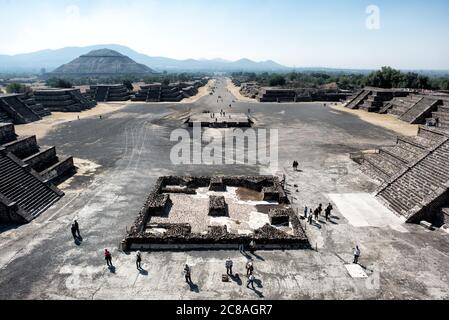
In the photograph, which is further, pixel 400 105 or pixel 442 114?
pixel 400 105

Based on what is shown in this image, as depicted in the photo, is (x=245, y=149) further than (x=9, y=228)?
Yes

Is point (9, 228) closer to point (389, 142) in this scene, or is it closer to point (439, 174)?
point (439, 174)

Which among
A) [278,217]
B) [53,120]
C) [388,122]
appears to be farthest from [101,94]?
[278,217]

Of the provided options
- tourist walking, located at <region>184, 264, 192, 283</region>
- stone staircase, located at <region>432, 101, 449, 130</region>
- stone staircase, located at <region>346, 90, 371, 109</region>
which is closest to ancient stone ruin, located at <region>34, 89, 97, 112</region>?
stone staircase, located at <region>346, 90, 371, 109</region>

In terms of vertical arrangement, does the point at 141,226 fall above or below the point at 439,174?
below

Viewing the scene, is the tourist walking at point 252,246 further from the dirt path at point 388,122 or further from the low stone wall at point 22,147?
the dirt path at point 388,122

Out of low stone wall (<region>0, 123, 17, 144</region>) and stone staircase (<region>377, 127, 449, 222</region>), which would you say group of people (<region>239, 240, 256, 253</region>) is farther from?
low stone wall (<region>0, 123, 17, 144</region>)

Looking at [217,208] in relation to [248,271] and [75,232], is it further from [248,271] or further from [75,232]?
[75,232]

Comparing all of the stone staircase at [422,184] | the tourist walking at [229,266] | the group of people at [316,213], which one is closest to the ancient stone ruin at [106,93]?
the group of people at [316,213]
